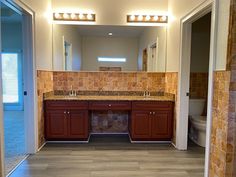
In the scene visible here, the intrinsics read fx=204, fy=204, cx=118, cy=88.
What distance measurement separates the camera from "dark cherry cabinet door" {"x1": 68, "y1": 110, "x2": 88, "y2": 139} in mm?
3551

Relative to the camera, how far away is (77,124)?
141 inches

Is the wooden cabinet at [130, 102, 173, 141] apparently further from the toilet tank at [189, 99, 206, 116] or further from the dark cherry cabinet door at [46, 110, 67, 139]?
the dark cherry cabinet door at [46, 110, 67, 139]

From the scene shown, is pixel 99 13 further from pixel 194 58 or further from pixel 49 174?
pixel 49 174

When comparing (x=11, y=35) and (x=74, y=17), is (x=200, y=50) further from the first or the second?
(x=11, y=35)

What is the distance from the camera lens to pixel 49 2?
376cm

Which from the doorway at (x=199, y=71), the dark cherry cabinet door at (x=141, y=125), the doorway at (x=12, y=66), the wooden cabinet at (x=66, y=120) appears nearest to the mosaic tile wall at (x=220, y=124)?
Result: the dark cherry cabinet door at (x=141, y=125)

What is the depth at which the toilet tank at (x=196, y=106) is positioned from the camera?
4098mm

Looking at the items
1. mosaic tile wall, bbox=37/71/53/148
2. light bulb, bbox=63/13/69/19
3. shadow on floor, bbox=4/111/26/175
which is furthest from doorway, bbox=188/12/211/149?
shadow on floor, bbox=4/111/26/175

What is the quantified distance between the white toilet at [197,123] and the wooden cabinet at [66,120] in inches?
77.1

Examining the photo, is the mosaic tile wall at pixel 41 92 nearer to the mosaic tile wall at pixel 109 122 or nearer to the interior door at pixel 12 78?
the mosaic tile wall at pixel 109 122

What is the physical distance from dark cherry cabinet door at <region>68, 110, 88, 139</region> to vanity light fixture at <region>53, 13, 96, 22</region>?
176 cm

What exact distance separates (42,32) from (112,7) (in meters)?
1.40

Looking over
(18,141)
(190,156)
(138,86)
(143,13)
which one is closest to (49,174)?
(18,141)

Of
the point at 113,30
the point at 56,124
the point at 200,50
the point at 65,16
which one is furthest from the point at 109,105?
the point at 200,50
